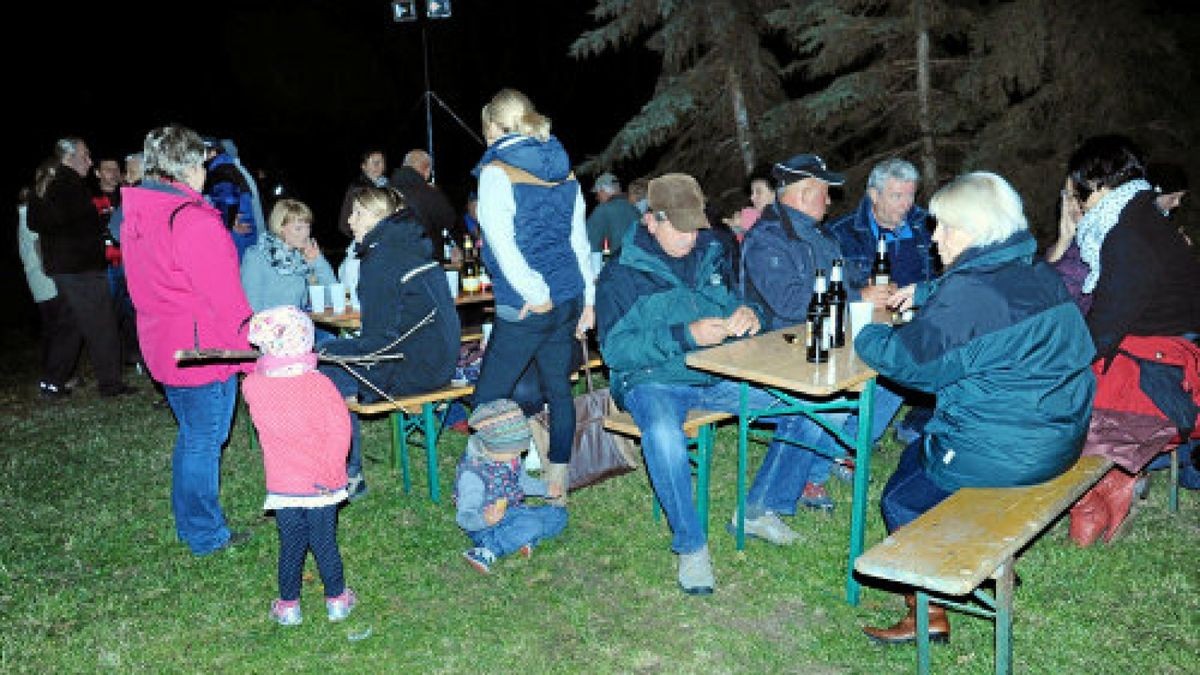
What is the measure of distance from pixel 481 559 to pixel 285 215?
2.84m

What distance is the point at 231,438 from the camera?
6.91 metres

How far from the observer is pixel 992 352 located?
3443 millimetres

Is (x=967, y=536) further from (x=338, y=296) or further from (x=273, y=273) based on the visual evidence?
(x=338, y=296)

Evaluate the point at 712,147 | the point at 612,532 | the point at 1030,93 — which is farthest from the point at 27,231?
the point at 1030,93

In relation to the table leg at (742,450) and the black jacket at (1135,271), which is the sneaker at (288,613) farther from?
the black jacket at (1135,271)

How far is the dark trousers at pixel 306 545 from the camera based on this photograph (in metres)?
4.09

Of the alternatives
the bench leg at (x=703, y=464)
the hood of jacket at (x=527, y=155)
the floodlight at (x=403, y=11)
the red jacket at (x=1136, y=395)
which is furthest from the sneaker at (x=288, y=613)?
the floodlight at (x=403, y=11)

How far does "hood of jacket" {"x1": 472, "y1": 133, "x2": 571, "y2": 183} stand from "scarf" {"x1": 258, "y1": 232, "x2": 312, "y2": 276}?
1720 millimetres

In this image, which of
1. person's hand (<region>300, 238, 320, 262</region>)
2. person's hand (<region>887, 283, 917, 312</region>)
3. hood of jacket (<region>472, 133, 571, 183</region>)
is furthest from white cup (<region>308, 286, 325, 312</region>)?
person's hand (<region>887, 283, 917, 312</region>)

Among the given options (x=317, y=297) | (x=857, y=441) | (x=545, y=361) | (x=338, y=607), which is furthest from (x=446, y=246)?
(x=857, y=441)

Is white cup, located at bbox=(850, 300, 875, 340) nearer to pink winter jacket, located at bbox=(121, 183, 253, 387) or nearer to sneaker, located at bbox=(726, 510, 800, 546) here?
sneaker, located at bbox=(726, 510, 800, 546)

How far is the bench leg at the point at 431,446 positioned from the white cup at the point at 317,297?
1.50 metres

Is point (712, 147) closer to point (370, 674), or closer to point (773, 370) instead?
point (773, 370)

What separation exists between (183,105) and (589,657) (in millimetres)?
30669
